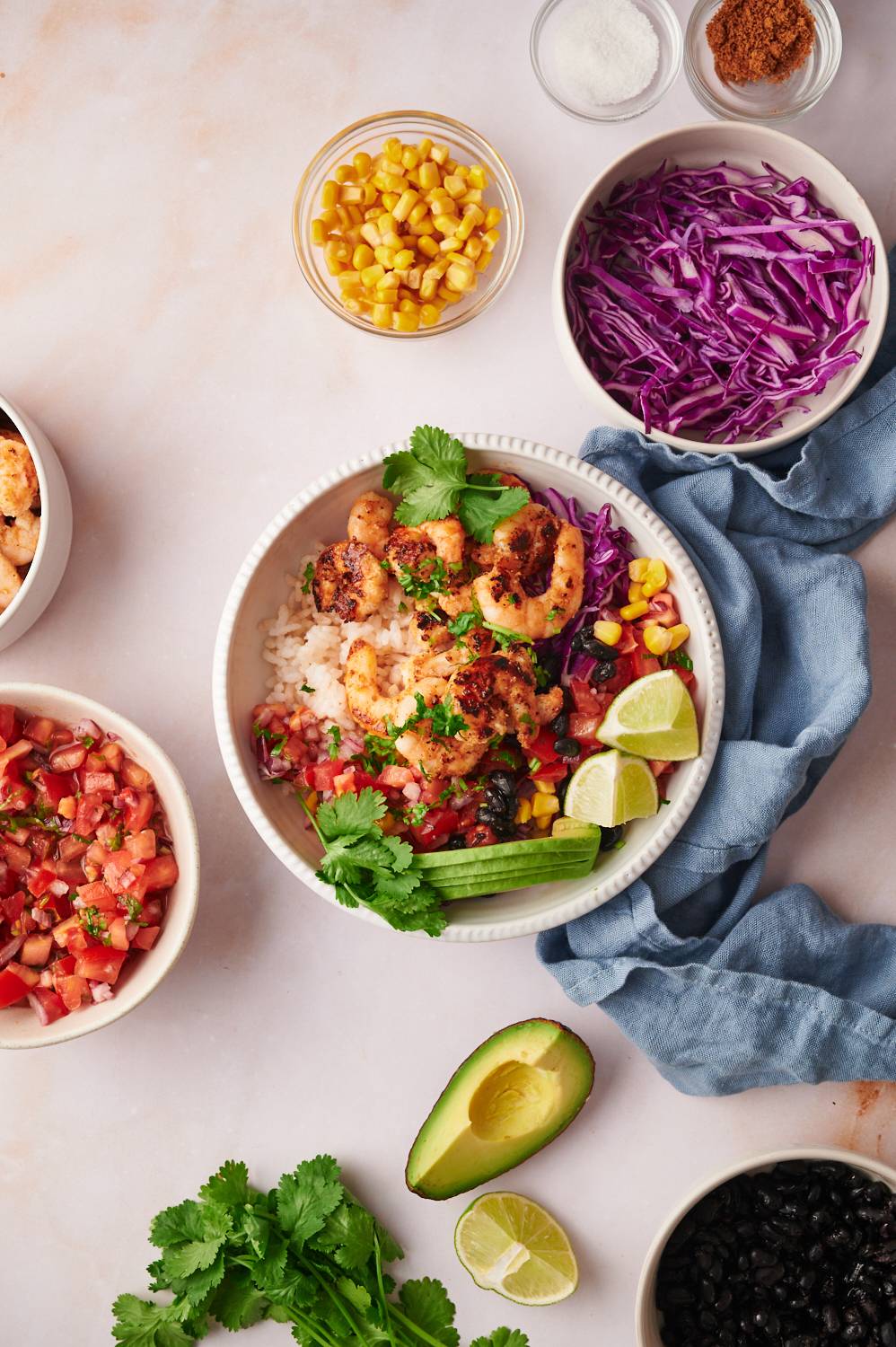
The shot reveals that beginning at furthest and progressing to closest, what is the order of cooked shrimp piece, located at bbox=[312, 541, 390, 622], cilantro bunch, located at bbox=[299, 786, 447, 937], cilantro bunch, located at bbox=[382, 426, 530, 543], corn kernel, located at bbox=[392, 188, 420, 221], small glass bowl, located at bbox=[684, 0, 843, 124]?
small glass bowl, located at bbox=[684, 0, 843, 124]
corn kernel, located at bbox=[392, 188, 420, 221]
cooked shrimp piece, located at bbox=[312, 541, 390, 622]
cilantro bunch, located at bbox=[382, 426, 530, 543]
cilantro bunch, located at bbox=[299, 786, 447, 937]

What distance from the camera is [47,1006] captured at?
11.1 ft

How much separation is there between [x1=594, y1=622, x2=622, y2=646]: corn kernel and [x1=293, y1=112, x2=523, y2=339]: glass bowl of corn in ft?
3.87

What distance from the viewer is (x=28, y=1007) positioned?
3.43 metres

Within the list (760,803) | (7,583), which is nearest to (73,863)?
(7,583)

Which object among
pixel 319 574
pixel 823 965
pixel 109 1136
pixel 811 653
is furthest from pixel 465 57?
pixel 109 1136

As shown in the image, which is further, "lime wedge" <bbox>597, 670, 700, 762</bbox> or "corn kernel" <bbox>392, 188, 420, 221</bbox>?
"corn kernel" <bbox>392, 188, 420, 221</bbox>

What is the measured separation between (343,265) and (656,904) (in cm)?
236

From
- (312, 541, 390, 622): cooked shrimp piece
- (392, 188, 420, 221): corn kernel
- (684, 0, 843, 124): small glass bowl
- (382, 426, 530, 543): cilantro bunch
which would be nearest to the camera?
(382, 426, 530, 543): cilantro bunch

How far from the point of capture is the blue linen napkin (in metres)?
3.42

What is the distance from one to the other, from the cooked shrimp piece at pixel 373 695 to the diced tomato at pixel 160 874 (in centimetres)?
77

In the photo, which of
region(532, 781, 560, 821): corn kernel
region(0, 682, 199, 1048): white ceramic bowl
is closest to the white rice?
region(0, 682, 199, 1048): white ceramic bowl

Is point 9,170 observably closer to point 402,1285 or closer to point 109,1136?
point 109,1136

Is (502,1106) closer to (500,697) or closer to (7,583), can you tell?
(500,697)

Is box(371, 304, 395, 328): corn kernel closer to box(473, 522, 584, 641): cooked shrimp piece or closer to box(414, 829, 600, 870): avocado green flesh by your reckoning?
box(473, 522, 584, 641): cooked shrimp piece
